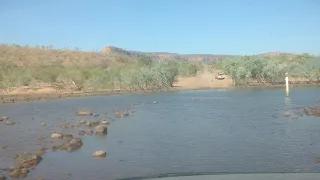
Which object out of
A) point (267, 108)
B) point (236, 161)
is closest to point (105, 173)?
point (236, 161)

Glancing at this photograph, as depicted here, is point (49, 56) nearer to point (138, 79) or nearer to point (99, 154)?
point (138, 79)

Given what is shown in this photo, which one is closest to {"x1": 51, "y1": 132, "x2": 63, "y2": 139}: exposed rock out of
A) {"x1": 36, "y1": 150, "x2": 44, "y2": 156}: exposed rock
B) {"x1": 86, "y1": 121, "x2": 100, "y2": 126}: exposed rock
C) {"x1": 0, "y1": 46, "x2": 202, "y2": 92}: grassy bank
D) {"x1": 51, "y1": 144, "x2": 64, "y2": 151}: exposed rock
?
{"x1": 51, "y1": 144, "x2": 64, "y2": 151}: exposed rock

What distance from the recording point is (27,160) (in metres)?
17.5

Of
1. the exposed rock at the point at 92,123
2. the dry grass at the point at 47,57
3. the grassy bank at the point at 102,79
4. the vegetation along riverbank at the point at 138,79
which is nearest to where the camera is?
the exposed rock at the point at 92,123

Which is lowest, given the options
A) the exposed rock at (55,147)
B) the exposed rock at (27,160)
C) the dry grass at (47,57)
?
the exposed rock at (55,147)

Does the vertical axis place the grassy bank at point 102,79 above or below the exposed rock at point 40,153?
above

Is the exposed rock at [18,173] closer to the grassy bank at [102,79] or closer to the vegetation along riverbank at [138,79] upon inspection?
the vegetation along riverbank at [138,79]

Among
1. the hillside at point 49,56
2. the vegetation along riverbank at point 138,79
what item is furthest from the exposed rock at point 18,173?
the hillside at point 49,56

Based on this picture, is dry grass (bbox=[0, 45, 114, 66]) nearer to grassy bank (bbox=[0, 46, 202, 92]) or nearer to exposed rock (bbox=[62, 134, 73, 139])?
grassy bank (bbox=[0, 46, 202, 92])

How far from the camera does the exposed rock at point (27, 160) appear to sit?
17.0m

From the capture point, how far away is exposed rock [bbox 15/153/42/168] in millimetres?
16995

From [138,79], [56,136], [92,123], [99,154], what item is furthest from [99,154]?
[138,79]

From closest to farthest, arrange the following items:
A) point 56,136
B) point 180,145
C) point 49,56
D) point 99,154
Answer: point 99,154 < point 180,145 < point 56,136 < point 49,56

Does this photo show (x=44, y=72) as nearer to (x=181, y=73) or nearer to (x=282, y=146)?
(x=181, y=73)
